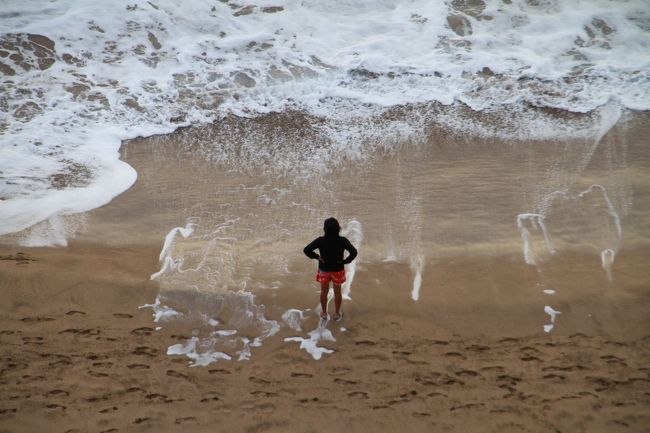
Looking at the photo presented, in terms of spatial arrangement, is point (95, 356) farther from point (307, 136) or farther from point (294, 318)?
point (307, 136)

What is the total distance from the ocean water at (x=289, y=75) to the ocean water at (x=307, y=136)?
0.04 meters

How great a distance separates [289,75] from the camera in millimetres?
9359

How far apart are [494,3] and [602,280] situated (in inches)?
306

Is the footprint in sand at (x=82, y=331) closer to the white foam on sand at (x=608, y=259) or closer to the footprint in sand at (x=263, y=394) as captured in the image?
the footprint in sand at (x=263, y=394)

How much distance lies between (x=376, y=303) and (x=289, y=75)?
214 inches

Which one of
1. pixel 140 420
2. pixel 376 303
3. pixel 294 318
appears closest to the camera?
pixel 140 420

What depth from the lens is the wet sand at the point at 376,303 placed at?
173 inches

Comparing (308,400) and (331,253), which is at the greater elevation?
(331,253)

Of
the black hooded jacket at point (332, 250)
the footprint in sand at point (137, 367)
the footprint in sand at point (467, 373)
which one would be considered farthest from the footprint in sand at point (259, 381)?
the footprint in sand at point (467, 373)

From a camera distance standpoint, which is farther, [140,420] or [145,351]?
[145,351]

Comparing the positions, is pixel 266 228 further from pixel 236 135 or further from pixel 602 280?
pixel 602 280

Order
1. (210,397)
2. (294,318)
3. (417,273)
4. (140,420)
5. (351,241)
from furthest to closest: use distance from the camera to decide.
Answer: (351,241) → (417,273) → (294,318) → (210,397) → (140,420)

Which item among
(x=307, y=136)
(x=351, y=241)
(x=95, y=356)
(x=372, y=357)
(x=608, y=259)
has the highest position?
(x=307, y=136)

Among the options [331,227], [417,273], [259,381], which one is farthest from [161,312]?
[417,273]
